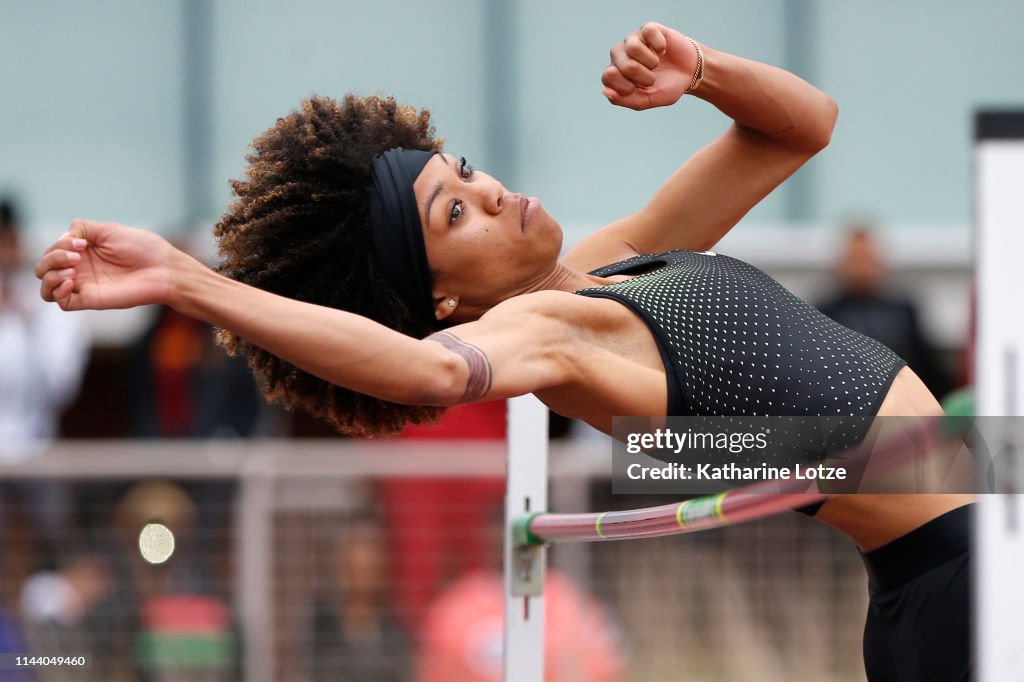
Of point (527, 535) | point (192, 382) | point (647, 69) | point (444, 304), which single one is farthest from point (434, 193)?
point (192, 382)

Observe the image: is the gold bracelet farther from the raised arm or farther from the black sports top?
the black sports top

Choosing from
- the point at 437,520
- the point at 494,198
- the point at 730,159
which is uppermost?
the point at 730,159

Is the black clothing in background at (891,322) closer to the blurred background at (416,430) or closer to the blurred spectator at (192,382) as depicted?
the blurred background at (416,430)

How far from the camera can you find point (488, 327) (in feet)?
6.68

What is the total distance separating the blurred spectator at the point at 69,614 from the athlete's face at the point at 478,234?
9.60 feet

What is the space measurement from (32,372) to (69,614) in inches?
34.4

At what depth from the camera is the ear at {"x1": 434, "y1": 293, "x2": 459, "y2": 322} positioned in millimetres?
2459

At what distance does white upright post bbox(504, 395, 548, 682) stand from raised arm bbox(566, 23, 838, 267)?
33cm

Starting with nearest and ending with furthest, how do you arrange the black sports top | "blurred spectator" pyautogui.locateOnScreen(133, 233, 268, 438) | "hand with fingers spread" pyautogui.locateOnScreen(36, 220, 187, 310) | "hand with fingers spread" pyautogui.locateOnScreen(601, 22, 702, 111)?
"hand with fingers spread" pyautogui.locateOnScreen(36, 220, 187, 310) → the black sports top → "hand with fingers spread" pyautogui.locateOnScreen(601, 22, 702, 111) → "blurred spectator" pyautogui.locateOnScreen(133, 233, 268, 438)

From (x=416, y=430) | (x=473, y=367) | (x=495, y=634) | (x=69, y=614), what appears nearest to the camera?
(x=473, y=367)

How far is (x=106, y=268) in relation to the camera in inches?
71.4

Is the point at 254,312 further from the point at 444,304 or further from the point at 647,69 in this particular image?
the point at 647,69

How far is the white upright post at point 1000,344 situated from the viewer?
154cm

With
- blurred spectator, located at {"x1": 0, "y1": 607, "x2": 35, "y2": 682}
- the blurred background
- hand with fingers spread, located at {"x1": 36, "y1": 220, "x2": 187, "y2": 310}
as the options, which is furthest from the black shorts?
blurred spectator, located at {"x1": 0, "y1": 607, "x2": 35, "y2": 682}
